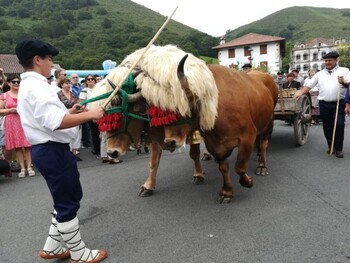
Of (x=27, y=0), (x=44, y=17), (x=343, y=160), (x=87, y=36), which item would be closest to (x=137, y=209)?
(x=343, y=160)

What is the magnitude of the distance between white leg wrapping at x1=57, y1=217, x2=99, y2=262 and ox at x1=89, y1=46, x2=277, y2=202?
0.72 meters

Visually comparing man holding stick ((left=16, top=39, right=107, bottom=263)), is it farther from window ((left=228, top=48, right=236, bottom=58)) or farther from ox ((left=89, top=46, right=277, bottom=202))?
window ((left=228, top=48, right=236, bottom=58))

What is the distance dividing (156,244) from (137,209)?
960 mm

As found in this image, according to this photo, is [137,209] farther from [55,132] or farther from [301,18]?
[301,18]

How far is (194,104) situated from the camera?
9.56 ft

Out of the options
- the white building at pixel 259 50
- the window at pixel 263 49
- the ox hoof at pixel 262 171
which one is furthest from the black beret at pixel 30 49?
the window at pixel 263 49

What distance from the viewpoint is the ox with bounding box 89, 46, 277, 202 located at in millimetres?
2775

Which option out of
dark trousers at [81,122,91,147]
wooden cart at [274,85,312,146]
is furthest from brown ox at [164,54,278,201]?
dark trousers at [81,122,91,147]

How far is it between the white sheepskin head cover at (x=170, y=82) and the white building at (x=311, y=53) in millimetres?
105899

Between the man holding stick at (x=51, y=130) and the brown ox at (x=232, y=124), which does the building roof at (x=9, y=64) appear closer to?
the brown ox at (x=232, y=124)

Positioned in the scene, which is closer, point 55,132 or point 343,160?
point 55,132

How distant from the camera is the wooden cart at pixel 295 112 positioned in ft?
21.0

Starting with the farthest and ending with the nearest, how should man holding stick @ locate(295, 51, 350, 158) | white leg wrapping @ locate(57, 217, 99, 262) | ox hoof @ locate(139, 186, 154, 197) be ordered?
man holding stick @ locate(295, 51, 350, 158)
ox hoof @ locate(139, 186, 154, 197)
white leg wrapping @ locate(57, 217, 99, 262)

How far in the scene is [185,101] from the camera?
2.79 meters
